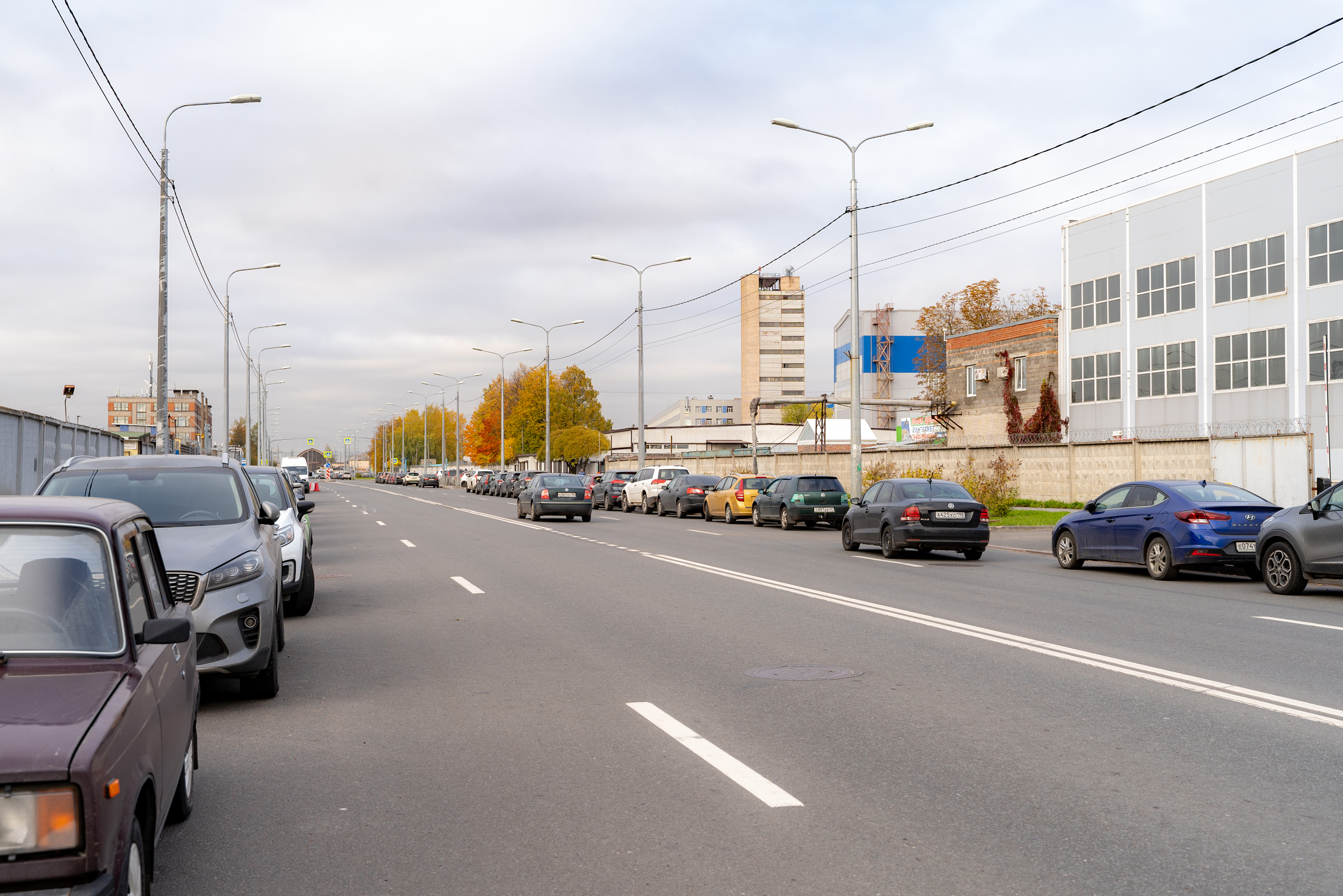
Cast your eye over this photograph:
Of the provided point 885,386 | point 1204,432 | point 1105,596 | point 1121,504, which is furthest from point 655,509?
point 885,386

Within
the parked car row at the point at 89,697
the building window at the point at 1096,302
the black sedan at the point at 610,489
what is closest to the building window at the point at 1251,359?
the building window at the point at 1096,302

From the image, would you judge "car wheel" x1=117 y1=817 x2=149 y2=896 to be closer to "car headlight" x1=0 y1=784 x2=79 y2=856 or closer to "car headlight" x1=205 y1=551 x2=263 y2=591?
"car headlight" x1=0 y1=784 x2=79 y2=856

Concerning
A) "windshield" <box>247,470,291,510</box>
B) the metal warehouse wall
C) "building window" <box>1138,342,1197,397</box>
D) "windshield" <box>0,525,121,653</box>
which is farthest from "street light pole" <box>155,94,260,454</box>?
"building window" <box>1138,342,1197,397</box>

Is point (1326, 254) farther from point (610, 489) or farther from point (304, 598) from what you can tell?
point (304, 598)

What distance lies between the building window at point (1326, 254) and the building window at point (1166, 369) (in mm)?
5895

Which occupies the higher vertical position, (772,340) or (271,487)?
(772,340)

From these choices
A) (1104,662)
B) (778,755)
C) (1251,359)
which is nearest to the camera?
(778,755)

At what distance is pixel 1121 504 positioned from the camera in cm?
1681

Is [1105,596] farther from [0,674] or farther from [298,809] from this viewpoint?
[0,674]

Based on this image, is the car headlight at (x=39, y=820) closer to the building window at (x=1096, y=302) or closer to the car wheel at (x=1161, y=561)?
the car wheel at (x=1161, y=561)

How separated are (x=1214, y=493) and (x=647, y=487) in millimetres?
26904

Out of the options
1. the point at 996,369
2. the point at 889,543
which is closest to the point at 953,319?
the point at 996,369

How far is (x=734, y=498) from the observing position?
3334 cm

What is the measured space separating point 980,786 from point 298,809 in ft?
10.2
